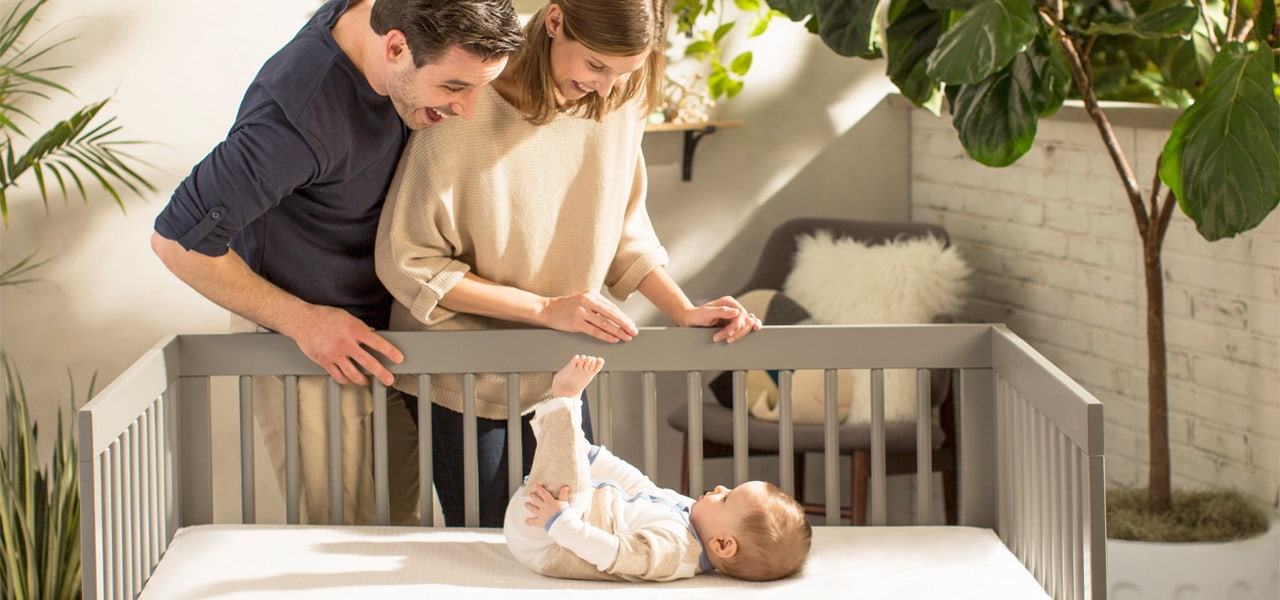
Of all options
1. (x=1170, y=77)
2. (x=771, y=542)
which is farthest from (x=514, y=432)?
(x=1170, y=77)

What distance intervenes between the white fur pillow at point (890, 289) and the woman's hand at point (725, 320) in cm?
89

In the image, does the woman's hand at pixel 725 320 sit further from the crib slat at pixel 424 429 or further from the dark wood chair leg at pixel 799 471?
the dark wood chair leg at pixel 799 471

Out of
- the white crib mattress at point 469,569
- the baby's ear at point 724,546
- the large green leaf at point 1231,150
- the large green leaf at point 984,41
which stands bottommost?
the white crib mattress at point 469,569

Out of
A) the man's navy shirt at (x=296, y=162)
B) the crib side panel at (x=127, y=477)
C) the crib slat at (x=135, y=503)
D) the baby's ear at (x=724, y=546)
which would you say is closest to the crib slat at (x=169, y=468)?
the crib side panel at (x=127, y=477)

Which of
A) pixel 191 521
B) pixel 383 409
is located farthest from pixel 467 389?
pixel 191 521

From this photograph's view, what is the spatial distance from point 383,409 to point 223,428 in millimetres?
1059

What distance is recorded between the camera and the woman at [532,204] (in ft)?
5.51

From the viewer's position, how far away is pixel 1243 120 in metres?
1.94

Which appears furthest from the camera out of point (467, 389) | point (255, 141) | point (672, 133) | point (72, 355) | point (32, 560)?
point (672, 133)

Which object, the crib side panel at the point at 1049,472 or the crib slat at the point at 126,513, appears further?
the crib slat at the point at 126,513

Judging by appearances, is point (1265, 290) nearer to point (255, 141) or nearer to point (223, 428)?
point (255, 141)

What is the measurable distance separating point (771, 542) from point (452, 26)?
28.8 inches

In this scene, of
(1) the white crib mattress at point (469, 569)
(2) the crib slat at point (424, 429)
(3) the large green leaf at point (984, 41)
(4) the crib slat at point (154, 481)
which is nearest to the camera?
(1) the white crib mattress at point (469, 569)

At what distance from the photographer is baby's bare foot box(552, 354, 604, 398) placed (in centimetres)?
171
